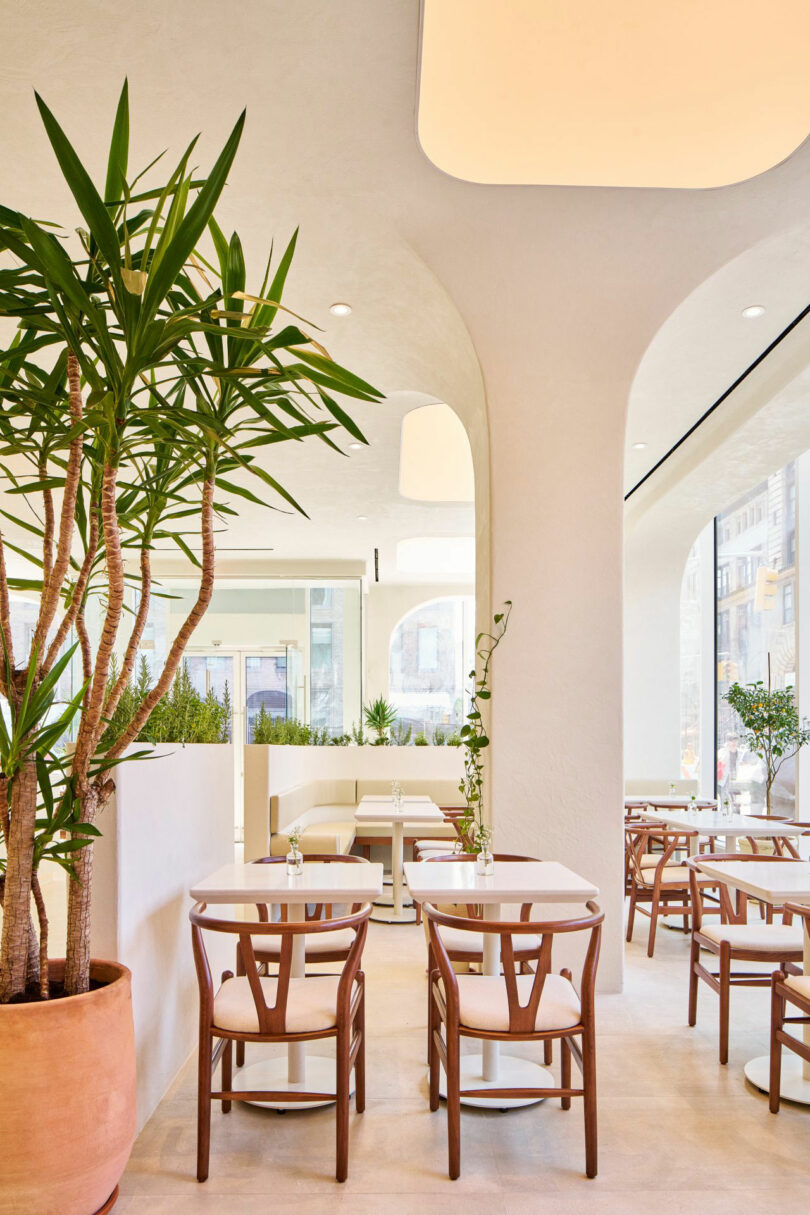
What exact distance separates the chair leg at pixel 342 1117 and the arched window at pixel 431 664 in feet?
44.0

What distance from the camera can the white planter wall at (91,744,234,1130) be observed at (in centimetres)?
302

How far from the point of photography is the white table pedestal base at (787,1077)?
331 cm

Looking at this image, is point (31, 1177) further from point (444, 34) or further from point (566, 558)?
point (444, 34)

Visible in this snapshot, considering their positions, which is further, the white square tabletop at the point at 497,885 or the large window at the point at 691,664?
the large window at the point at 691,664

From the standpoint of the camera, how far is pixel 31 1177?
221 centimetres

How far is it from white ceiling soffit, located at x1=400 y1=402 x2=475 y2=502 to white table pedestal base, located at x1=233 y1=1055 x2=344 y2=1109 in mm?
4712

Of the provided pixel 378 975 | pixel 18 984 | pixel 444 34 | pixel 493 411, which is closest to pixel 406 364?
pixel 493 411

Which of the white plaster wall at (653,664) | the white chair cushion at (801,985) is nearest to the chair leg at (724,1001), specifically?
the white chair cushion at (801,985)

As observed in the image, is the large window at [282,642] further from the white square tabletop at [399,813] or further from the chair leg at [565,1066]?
the chair leg at [565,1066]

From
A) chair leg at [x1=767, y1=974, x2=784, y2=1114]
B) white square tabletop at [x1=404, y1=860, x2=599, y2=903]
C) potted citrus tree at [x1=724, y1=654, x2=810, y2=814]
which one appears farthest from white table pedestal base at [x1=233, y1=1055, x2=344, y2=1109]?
potted citrus tree at [x1=724, y1=654, x2=810, y2=814]

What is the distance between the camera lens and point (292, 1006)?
2932 millimetres

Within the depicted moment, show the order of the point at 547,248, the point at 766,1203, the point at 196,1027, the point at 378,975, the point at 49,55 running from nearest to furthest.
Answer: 1. the point at 766,1203
2. the point at 49,55
3. the point at 196,1027
4. the point at 547,248
5. the point at 378,975

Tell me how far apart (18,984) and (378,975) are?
2887 millimetres

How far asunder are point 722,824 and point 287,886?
11.5 feet
